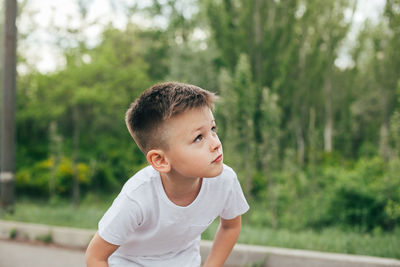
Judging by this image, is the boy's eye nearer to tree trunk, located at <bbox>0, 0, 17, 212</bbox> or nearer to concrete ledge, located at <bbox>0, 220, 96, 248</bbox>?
concrete ledge, located at <bbox>0, 220, 96, 248</bbox>

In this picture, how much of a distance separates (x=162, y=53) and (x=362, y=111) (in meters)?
13.4

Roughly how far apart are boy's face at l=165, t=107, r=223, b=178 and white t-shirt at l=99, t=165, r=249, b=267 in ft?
0.83

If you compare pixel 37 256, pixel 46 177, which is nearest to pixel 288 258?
pixel 37 256

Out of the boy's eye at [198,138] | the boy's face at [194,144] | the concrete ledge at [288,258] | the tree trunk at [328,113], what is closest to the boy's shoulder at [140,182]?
the boy's face at [194,144]

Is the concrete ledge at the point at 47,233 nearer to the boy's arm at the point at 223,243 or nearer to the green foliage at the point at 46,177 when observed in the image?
the boy's arm at the point at 223,243

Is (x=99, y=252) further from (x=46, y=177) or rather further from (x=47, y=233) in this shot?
(x=46, y=177)

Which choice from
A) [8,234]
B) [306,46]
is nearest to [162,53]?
[306,46]

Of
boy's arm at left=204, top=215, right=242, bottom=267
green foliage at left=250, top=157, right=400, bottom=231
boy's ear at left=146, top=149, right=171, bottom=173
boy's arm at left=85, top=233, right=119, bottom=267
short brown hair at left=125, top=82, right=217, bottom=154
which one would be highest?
short brown hair at left=125, top=82, right=217, bottom=154

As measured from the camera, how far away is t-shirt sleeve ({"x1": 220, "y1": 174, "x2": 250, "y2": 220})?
7.02ft

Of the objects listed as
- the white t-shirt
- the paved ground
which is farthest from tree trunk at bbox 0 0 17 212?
the white t-shirt

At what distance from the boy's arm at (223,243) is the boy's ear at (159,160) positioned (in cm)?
56

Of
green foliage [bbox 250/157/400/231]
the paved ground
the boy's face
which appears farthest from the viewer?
green foliage [bbox 250/157/400/231]

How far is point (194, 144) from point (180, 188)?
328mm

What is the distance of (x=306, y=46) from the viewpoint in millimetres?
14883
